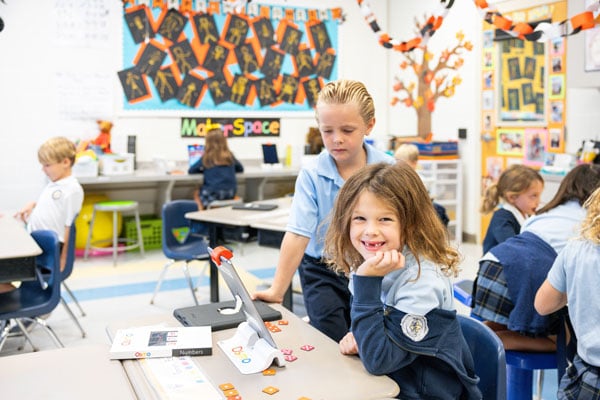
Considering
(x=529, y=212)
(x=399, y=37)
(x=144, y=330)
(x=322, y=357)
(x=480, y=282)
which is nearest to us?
(x=322, y=357)

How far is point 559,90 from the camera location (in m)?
5.49

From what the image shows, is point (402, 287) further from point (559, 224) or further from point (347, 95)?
point (559, 224)

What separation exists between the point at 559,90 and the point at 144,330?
4858 mm

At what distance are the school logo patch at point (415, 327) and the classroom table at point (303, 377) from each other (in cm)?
11

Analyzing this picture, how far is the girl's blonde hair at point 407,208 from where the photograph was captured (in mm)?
1481

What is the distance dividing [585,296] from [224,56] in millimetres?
5972

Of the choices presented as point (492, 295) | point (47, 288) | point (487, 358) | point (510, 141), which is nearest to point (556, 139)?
point (510, 141)

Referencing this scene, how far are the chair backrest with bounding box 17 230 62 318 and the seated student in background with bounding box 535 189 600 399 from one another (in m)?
2.41

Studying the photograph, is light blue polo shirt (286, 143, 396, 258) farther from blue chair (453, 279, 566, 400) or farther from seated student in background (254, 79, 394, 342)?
blue chair (453, 279, 566, 400)

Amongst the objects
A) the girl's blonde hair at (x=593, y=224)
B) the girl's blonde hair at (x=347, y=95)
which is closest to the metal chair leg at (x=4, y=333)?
the girl's blonde hair at (x=347, y=95)

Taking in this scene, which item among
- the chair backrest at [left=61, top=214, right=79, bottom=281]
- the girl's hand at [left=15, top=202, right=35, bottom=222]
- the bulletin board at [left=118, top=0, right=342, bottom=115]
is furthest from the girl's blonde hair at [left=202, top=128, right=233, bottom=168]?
the chair backrest at [left=61, top=214, right=79, bottom=281]

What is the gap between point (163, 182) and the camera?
6.79 meters

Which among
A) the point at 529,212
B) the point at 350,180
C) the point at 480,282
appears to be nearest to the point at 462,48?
the point at 529,212

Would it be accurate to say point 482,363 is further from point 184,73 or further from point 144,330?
point 184,73
